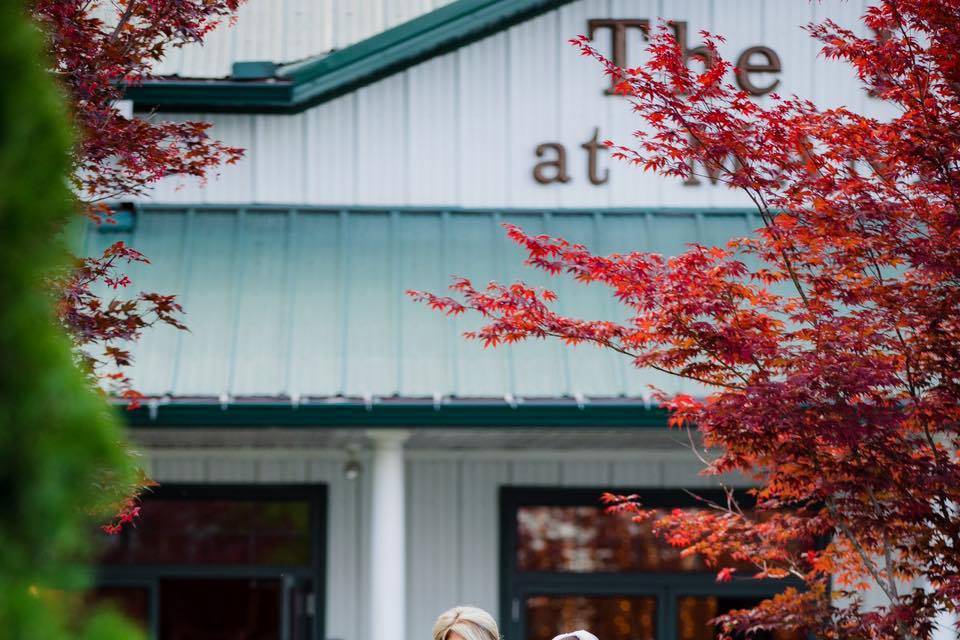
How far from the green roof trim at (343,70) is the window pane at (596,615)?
4.84 meters

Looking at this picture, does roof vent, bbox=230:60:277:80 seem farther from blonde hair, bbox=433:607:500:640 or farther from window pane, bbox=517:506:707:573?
blonde hair, bbox=433:607:500:640

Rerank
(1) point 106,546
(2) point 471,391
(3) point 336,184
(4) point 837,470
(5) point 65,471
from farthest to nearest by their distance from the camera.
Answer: (3) point 336,184 < (1) point 106,546 < (2) point 471,391 < (4) point 837,470 < (5) point 65,471

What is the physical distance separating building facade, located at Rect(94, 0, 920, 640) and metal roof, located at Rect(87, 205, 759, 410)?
0.03 m

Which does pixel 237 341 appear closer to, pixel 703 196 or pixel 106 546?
pixel 106 546

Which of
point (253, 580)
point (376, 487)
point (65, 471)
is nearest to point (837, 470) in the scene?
point (65, 471)

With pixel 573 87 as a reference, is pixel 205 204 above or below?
below

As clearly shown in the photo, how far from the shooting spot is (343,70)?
11.6m

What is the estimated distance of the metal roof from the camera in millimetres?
9875

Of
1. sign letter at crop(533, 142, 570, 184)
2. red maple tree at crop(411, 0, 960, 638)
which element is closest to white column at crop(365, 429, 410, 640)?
sign letter at crop(533, 142, 570, 184)

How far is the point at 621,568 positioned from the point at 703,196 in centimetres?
341

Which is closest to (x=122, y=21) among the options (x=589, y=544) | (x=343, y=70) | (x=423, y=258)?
(x=423, y=258)

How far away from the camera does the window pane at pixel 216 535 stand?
11398mm

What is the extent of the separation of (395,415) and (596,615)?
309 cm

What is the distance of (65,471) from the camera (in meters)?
1.69
